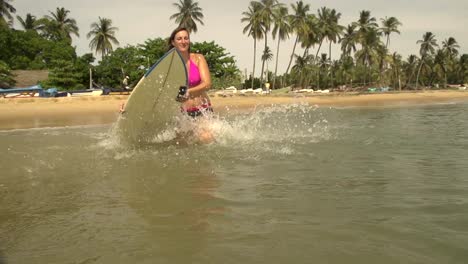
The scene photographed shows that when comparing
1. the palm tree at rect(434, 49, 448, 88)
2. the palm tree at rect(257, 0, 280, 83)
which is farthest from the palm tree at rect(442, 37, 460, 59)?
the palm tree at rect(257, 0, 280, 83)

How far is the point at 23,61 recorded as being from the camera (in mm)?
39969

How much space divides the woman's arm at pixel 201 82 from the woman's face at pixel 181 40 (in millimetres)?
290

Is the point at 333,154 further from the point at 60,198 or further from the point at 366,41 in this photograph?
the point at 366,41

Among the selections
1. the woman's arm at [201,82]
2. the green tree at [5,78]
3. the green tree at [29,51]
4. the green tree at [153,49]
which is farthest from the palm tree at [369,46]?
the woman's arm at [201,82]

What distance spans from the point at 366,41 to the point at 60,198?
63624 millimetres

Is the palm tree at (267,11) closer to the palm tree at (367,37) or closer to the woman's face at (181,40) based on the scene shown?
the palm tree at (367,37)

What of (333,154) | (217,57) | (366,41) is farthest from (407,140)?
(366,41)

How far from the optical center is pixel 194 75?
5988mm

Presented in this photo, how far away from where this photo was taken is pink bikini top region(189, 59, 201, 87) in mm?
5977

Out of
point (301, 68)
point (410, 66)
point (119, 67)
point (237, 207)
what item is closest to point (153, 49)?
point (119, 67)

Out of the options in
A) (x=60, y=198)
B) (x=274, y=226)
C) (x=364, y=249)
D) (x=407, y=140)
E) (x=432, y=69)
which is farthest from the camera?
(x=432, y=69)

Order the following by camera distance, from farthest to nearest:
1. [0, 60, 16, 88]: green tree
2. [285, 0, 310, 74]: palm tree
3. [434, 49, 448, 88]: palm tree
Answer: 1. [434, 49, 448, 88]: palm tree
2. [285, 0, 310, 74]: palm tree
3. [0, 60, 16, 88]: green tree

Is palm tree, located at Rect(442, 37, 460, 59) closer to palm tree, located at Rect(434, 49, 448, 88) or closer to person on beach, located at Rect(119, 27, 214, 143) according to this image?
palm tree, located at Rect(434, 49, 448, 88)

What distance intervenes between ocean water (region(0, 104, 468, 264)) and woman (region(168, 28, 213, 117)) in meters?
0.68
